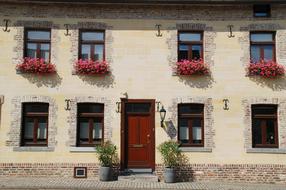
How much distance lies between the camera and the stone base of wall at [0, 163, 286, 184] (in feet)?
45.6

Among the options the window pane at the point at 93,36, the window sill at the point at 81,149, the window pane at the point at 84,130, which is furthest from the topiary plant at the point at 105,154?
the window pane at the point at 93,36

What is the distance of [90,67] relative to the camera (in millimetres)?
14188

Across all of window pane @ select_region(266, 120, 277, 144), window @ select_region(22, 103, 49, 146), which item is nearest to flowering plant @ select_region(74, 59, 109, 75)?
window @ select_region(22, 103, 49, 146)

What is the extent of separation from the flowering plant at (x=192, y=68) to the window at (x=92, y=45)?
10.4 feet

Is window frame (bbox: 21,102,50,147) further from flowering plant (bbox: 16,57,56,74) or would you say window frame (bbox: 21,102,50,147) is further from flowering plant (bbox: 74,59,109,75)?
flowering plant (bbox: 74,59,109,75)

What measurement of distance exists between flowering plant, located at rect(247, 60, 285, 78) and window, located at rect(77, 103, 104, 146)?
6132mm

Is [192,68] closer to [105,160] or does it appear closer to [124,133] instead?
[124,133]

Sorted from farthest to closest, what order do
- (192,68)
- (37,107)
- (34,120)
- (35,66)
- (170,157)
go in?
1. (37,107)
2. (34,120)
3. (192,68)
4. (35,66)
5. (170,157)

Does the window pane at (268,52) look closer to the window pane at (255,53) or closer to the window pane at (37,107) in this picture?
the window pane at (255,53)

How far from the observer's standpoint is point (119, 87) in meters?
14.4

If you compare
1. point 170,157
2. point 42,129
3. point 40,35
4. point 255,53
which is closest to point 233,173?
point 170,157

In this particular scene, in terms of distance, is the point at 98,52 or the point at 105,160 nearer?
the point at 105,160

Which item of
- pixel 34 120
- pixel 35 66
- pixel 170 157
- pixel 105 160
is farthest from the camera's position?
pixel 34 120

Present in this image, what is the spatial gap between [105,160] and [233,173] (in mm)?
4974
